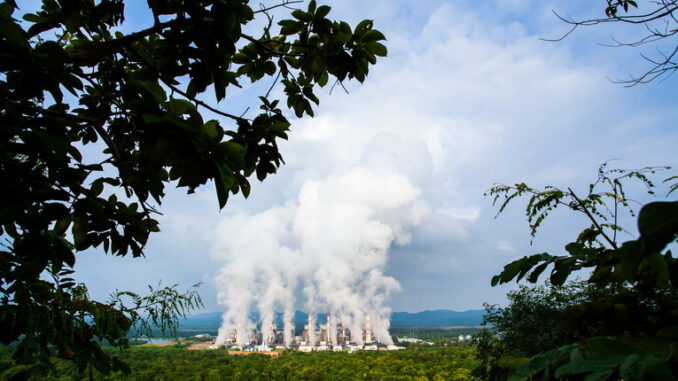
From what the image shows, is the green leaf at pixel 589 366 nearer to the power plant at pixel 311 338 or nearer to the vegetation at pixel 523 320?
the vegetation at pixel 523 320

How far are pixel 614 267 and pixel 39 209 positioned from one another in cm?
248

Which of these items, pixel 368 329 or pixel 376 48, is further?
pixel 368 329

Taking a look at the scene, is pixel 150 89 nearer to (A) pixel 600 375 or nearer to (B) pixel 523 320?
(A) pixel 600 375

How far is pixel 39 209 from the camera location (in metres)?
1.66

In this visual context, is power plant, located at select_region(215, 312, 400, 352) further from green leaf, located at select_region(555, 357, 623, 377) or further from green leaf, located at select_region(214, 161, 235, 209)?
green leaf, located at select_region(555, 357, 623, 377)

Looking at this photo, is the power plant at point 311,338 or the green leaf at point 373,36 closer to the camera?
the green leaf at point 373,36

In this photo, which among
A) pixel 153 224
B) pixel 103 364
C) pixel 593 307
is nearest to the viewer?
pixel 593 307

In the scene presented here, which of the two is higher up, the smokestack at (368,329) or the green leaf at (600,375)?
the green leaf at (600,375)

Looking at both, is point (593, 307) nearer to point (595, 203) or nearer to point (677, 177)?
point (677, 177)

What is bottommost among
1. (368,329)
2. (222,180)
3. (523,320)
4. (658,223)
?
(368,329)

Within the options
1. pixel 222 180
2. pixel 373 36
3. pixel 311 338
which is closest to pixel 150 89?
pixel 222 180

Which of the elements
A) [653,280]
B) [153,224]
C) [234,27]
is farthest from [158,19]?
[653,280]

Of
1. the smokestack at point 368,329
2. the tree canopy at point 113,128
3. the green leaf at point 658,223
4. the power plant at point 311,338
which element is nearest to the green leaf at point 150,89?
the tree canopy at point 113,128

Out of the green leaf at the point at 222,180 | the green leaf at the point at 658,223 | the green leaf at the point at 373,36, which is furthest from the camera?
the green leaf at the point at 373,36
